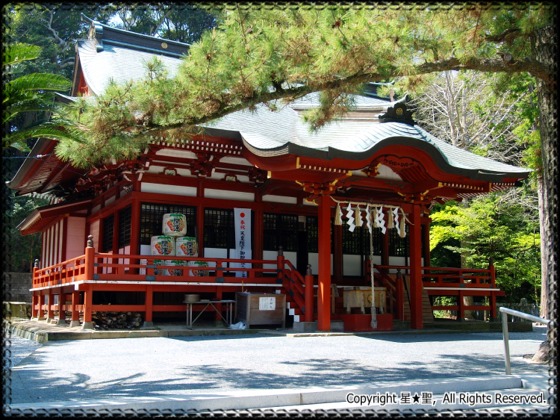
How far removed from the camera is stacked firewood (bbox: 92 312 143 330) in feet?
45.2

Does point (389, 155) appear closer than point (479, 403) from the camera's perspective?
No

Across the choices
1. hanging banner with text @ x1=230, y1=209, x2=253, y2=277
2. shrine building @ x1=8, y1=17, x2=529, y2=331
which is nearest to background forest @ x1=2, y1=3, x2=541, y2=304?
shrine building @ x1=8, y1=17, x2=529, y2=331

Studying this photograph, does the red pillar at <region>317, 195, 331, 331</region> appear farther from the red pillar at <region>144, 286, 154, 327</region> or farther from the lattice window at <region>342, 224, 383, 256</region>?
the lattice window at <region>342, 224, 383, 256</region>

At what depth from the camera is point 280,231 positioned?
54.1 feet

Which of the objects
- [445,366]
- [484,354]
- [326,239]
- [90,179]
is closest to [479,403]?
[445,366]

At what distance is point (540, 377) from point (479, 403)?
1.60 metres

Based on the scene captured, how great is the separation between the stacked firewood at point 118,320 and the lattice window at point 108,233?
148 inches

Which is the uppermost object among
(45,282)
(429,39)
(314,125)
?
(429,39)

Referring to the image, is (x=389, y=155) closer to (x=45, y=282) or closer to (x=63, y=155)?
(x=63, y=155)

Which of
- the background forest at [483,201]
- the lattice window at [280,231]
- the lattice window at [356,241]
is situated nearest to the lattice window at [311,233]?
the lattice window at [280,231]

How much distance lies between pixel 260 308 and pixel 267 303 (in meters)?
0.22

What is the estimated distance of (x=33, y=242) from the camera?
3136 cm

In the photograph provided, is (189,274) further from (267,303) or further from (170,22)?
(170,22)

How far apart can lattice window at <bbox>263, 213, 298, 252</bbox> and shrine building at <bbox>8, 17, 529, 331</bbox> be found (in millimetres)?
33
